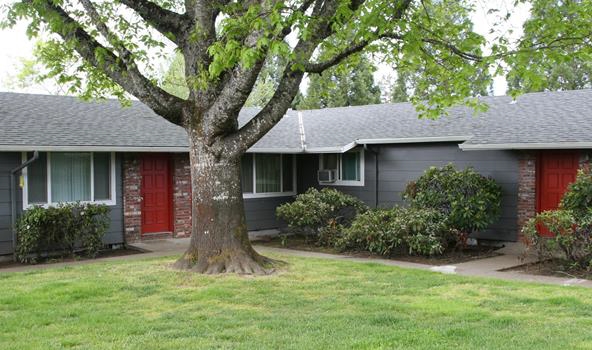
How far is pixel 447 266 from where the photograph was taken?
1130 cm

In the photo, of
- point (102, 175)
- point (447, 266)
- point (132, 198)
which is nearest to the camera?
point (447, 266)

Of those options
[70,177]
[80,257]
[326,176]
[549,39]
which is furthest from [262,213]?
[549,39]

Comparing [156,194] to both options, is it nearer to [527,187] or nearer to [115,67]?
[115,67]

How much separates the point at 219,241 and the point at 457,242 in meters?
5.15

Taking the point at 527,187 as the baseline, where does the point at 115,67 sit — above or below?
above

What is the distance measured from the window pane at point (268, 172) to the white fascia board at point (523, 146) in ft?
18.7

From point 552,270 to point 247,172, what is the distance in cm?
861

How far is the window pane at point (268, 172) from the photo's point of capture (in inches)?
676

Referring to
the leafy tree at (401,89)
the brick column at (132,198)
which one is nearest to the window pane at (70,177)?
the brick column at (132,198)

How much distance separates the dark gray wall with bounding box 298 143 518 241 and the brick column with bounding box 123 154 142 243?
5264 mm

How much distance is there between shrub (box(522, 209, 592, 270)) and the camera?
1017 centimetres

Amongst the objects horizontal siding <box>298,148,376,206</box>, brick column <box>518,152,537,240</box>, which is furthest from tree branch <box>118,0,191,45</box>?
brick column <box>518,152,537,240</box>

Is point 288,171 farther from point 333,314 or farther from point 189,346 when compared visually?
point 189,346

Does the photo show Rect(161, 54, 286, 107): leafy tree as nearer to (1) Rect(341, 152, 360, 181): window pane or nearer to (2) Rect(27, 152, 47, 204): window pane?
(1) Rect(341, 152, 360, 181): window pane
